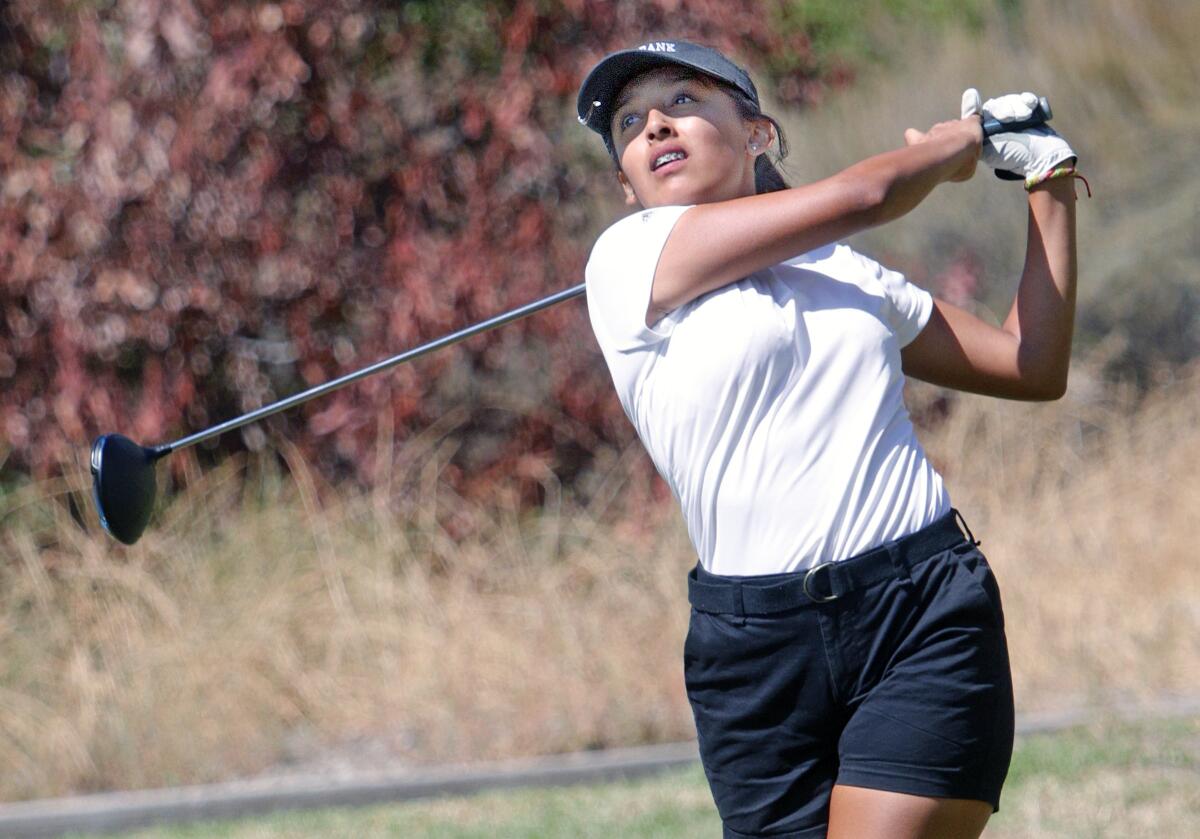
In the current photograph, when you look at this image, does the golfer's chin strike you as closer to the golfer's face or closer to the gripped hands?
the golfer's face

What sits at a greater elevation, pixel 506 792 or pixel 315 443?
pixel 315 443

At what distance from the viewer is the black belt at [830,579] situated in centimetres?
253

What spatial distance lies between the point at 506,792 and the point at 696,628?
3.24 m

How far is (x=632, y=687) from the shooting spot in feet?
21.0

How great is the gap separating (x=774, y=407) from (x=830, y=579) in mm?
272

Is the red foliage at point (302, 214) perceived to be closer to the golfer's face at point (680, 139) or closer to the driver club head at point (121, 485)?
the driver club head at point (121, 485)

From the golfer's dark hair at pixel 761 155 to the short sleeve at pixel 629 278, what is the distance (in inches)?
10.5

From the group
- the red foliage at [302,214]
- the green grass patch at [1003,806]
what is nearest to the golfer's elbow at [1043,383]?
the green grass patch at [1003,806]

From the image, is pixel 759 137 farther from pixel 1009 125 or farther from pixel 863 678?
pixel 863 678

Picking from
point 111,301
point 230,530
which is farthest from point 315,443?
point 111,301

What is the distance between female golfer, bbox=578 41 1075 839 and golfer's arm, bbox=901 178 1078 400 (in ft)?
0.81

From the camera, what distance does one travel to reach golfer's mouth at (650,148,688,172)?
9.19 feet

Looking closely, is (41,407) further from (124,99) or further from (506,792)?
(506,792)

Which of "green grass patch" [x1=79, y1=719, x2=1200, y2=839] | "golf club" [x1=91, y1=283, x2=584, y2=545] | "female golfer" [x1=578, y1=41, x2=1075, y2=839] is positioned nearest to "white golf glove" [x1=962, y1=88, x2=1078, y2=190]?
"female golfer" [x1=578, y1=41, x2=1075, y2=839]
